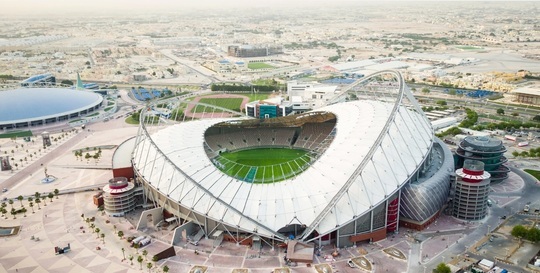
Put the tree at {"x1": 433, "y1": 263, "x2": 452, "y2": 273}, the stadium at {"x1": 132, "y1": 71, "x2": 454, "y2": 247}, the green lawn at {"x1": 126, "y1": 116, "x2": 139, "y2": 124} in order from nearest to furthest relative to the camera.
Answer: the tree at {"x1": 433, "y1": 263, "x2": 452, "y2": 273} < the stadium at {"x1": 132, "y1": 71, "x2": 454, "y2": 247} < the green lawn at {"x1": 126, "y1": 116, "x2": 139, "y2": 124}

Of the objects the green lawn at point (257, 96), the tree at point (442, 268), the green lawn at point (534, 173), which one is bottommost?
the green lawn at point (534, 173)

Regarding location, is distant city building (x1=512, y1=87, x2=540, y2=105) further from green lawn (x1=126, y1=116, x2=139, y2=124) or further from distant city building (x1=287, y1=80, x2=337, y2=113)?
green lawn (x1=126, y1=116, x2=139, y2=124)

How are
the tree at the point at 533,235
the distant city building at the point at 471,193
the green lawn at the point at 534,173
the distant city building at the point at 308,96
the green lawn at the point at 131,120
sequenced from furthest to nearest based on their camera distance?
the distant city building at the point at 308,96, the green lawn at the point at 131,120, the green lawn at the point at 534,173, the distant city building at the point at 471,193, the tree at the point at 533,235

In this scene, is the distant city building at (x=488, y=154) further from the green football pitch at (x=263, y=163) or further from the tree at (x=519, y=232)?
the green football pitch at (x=263, y=163)

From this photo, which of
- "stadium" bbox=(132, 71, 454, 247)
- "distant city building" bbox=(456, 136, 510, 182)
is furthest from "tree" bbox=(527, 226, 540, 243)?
"distant city building" bbox=(456, 136, 510, 182)

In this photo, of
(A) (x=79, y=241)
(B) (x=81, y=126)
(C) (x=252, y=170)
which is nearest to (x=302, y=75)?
(B) (x=81, y=126)

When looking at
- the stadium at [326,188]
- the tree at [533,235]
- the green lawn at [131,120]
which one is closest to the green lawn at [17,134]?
the green lawn at [131,120]

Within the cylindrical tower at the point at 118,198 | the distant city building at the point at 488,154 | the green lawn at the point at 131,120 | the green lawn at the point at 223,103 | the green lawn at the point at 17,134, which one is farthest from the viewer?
the green lawn at the point at 223,103
